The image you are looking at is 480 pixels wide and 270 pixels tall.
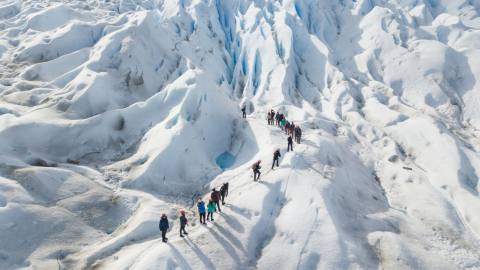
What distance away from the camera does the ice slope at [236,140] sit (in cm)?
2039

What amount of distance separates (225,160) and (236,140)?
2685 millimetres

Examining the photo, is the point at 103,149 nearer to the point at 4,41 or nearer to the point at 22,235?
the point at 22,235

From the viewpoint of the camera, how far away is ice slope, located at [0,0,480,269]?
20.4m

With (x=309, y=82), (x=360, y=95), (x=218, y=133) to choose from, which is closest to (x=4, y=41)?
(x=218, y=133)

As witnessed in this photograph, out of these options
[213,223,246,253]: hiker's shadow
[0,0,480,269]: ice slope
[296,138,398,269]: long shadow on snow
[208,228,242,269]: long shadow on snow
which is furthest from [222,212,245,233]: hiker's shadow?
[296,138,398,269]: long shadow on snow

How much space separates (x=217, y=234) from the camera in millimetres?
20406

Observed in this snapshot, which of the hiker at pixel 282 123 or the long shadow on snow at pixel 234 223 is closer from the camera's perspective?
the long shadow on snow at pixel 234 223

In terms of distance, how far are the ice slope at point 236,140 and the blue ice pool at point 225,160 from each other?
21cm

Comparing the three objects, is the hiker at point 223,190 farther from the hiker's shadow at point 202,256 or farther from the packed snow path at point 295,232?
the hiker's shadow at point 202,256

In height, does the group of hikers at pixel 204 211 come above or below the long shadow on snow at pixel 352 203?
above

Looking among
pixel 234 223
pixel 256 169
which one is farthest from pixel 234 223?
pixel 256 169

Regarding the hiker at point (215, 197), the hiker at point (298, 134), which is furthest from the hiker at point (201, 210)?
the hiker at point (298, 134)

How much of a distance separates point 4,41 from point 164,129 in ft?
91.7

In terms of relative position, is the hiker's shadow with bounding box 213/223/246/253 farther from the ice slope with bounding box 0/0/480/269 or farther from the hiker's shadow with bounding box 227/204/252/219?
the hiker's shadow with bounding box 227/204/252/219
